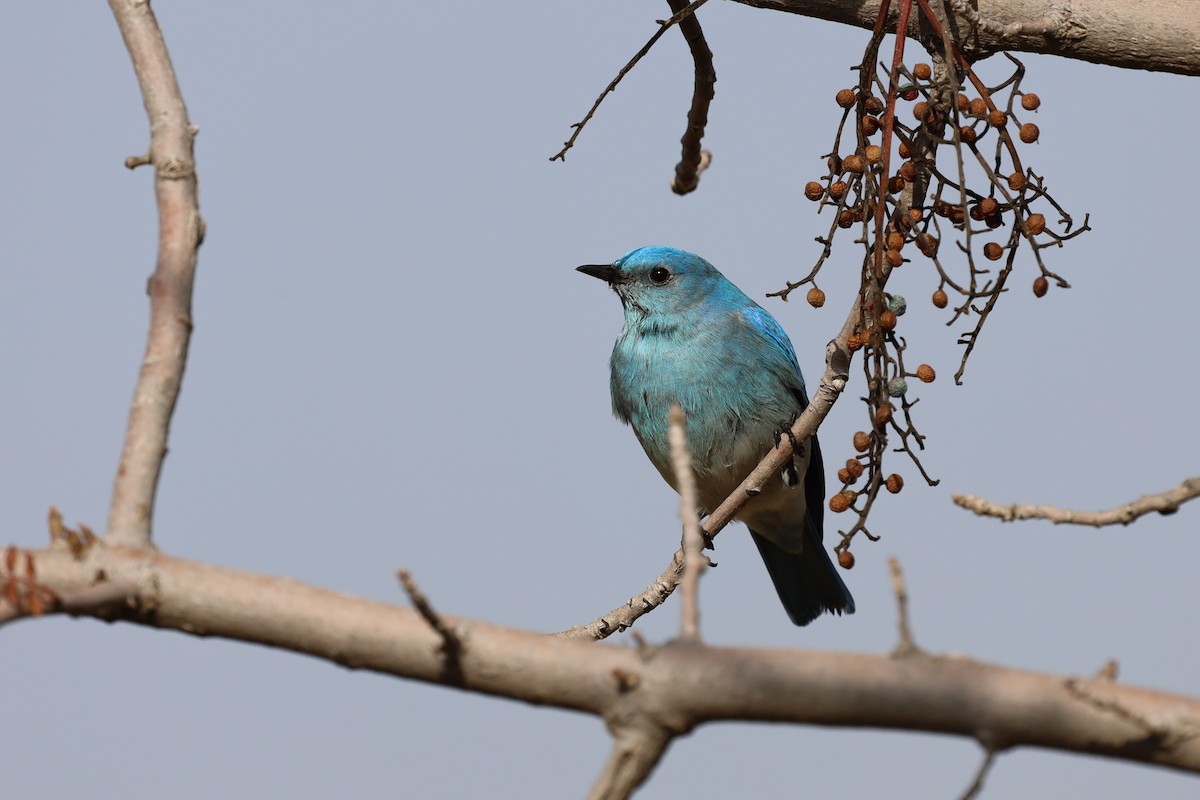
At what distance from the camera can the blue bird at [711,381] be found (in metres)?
6.52

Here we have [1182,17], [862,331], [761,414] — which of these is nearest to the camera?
[862,331]

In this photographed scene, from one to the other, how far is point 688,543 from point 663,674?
24 centimetres

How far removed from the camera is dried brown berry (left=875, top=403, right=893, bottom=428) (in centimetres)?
380

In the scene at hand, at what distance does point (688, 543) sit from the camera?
2477 millimetres

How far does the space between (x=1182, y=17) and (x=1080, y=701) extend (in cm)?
278

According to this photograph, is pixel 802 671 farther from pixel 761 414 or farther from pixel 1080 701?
pixel 761 414

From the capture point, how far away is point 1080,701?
7.29 feet

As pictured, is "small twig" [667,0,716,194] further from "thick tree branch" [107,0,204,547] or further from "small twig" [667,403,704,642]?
"small twig" [667,403,704,642]

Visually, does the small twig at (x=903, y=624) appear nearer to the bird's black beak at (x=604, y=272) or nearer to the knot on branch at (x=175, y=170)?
the knot on branch at (x=175, y=170)

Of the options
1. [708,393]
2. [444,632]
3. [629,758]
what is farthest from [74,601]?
[708,393]


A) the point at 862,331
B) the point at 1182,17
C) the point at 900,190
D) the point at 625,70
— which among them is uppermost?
the point at 1182,17

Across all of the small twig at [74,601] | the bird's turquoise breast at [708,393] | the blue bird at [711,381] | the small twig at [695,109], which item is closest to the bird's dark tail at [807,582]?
the blue bird at [711,381]

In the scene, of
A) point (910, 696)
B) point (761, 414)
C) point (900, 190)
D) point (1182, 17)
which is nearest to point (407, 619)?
point (910, 696)

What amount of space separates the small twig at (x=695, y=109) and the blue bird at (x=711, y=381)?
901mm
